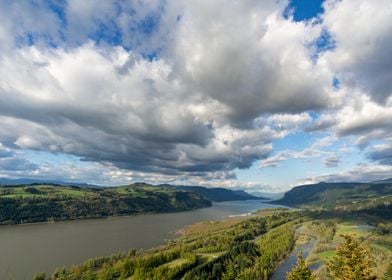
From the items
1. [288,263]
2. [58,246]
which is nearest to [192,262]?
[288,263]

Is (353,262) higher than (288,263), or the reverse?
(353,262)

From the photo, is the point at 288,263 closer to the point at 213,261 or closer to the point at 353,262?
the point at 213,261

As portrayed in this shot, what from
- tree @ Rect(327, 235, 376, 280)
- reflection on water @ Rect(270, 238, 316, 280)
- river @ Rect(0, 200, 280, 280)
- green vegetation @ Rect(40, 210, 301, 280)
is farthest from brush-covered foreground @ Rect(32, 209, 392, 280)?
tree @ Rect(327, 235, 376, 280)

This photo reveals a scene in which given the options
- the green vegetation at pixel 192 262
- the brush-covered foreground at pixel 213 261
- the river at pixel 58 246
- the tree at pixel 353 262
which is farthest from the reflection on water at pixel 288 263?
the river at pixel 58 246

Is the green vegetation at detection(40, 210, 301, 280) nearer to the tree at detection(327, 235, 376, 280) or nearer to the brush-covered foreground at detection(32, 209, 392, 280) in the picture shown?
the brush-covered foreground at detection(32, 209, 392, 280)

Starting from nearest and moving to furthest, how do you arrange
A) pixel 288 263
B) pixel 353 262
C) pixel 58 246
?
pixel 353 262, pixel 288 263, pixel 58 246

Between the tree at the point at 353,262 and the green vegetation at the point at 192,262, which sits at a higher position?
the tree at the point at 353,262

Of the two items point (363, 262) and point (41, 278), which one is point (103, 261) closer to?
point (41, 278)

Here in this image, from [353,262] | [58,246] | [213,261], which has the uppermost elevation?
[353,262]

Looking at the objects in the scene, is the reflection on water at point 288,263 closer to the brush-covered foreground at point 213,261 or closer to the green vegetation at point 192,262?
the brush-covered foreground at point 213,261

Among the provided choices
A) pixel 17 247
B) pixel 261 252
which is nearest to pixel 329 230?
pixel 261 252

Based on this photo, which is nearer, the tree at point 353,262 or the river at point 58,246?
the tree at point 353,262
